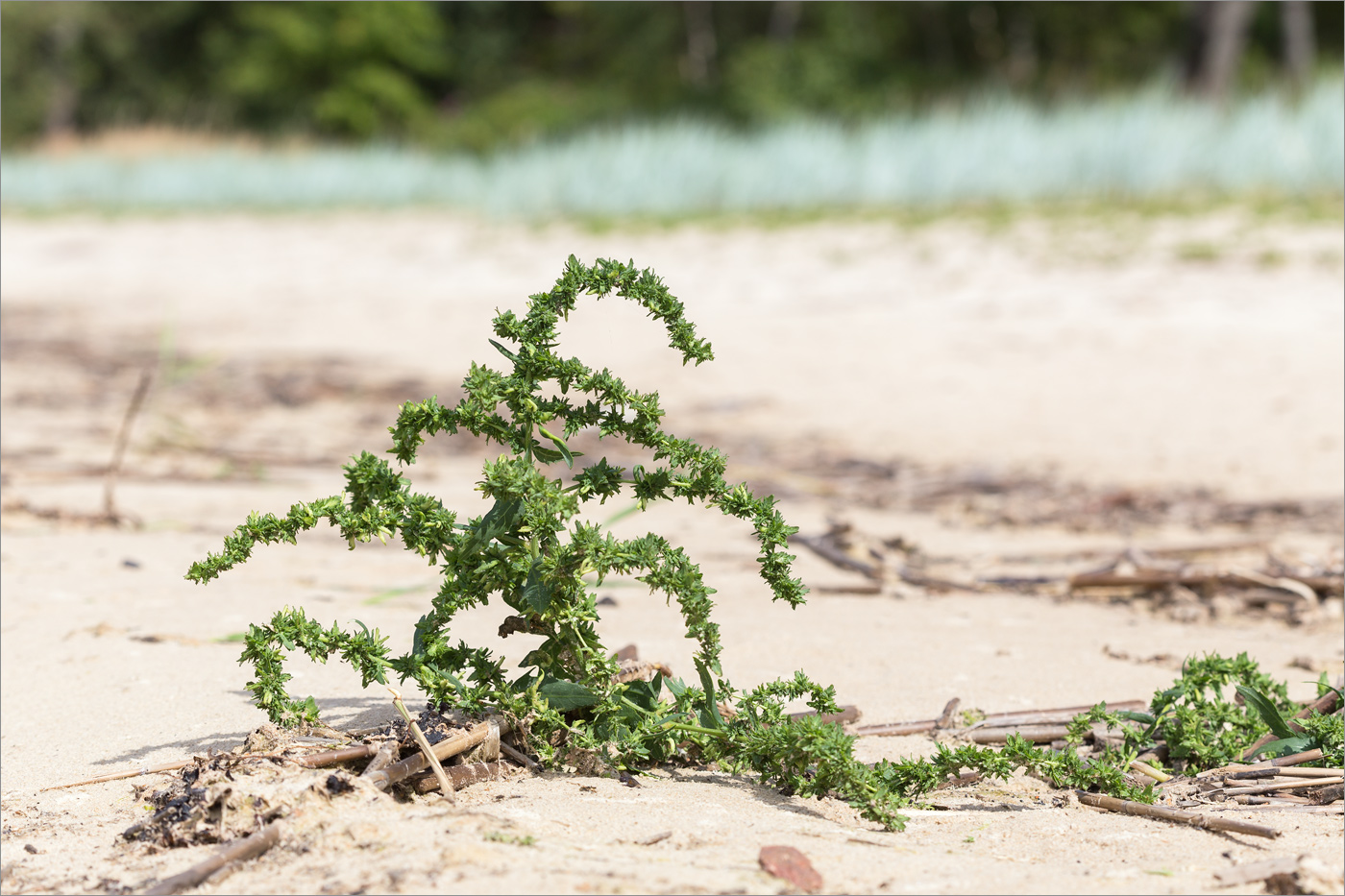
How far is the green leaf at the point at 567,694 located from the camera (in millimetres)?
2004

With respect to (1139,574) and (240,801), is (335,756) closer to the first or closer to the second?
Result: (240,801)

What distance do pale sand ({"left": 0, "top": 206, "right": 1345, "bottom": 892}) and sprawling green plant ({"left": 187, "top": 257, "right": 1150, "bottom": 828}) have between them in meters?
0.08

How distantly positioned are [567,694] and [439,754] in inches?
8.1

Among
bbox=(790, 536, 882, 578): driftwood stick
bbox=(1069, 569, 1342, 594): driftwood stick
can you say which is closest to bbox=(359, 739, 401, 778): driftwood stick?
bbox=(790, 536, 882, 578): driftwood stick

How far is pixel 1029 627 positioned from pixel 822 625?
0.52m

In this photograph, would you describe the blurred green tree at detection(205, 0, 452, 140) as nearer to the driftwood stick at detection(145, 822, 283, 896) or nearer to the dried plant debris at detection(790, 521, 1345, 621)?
the dried plant debris at detection(790, 521, 1345, 621)

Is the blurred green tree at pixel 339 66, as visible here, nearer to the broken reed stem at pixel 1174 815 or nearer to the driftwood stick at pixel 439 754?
the driftwood stick at pixel 439 754

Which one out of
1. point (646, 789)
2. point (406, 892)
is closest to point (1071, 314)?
point (646, 789)

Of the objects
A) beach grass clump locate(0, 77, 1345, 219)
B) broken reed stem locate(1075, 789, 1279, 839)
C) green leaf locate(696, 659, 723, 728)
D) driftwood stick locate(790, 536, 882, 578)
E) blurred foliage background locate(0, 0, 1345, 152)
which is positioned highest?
blurred foliage background locate(0, 0, 1345, 152)

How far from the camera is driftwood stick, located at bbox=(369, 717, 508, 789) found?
187 cm

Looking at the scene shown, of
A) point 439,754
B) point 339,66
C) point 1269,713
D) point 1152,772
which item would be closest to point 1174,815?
point 1152,772

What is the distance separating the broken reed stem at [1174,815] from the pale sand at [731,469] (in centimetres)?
2

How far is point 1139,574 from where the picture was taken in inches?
143

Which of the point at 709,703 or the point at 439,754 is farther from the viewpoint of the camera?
the point at 709,703
